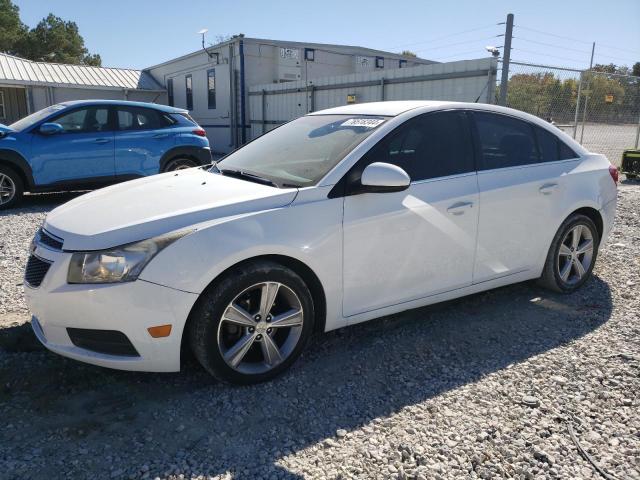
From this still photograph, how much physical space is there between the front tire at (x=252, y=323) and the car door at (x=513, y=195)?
1525 mm

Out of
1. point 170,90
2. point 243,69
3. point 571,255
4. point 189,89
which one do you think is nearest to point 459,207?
point 571,255

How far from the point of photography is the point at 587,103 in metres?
12.1

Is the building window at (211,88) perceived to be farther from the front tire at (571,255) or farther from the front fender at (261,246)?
the front fender at (261,246)

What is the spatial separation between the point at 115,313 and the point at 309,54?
59.7 feet

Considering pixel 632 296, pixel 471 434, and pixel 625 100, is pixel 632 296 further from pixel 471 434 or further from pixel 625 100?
pixel 625 100

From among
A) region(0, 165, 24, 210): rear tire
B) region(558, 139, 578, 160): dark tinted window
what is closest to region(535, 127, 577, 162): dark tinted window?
region(558, 139, 578, 160): dark tinted window

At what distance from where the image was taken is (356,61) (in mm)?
20484

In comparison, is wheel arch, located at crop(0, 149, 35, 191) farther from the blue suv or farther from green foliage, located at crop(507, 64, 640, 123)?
green foliage, located at crop(507, 64, 640, 123)

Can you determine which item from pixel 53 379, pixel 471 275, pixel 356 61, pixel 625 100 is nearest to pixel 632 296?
pixel 471 275

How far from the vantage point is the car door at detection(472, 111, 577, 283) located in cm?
382

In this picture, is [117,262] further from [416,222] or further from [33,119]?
[33,119]


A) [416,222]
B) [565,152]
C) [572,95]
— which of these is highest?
[572,95]

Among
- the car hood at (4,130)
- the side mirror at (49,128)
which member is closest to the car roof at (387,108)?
the side mirror at (49,128)

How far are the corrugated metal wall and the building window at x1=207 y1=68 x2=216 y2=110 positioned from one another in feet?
7.30
